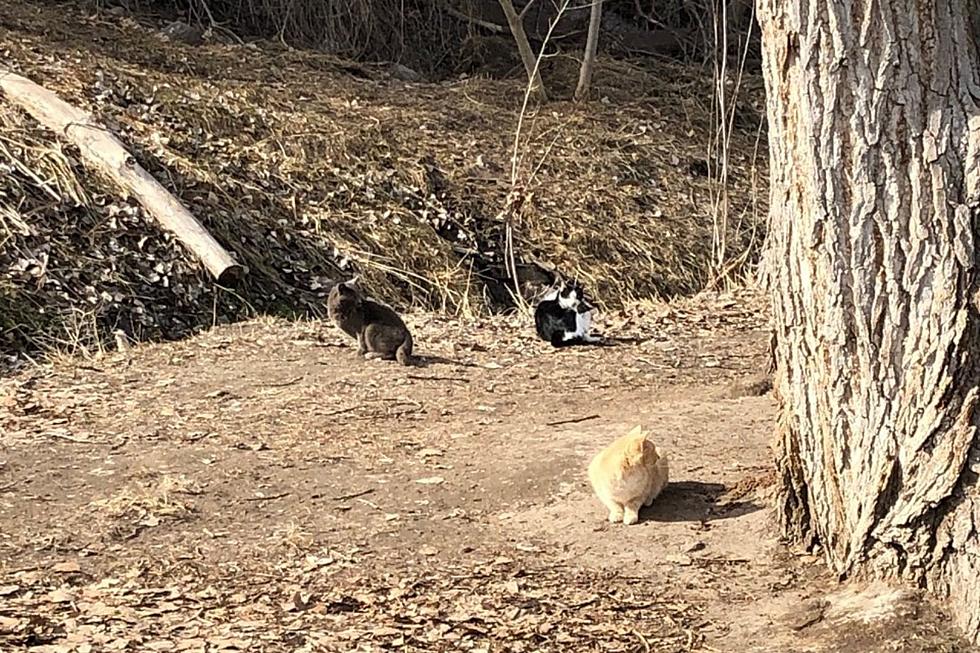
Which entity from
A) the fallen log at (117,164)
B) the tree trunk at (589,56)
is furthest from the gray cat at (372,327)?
the tree trunk at (589,56)

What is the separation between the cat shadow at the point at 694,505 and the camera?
5.15 m

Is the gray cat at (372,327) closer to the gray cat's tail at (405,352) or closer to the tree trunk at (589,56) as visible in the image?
the gray cat's tail at (405,352)

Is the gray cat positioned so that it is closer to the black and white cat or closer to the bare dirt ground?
the bare dirt ground

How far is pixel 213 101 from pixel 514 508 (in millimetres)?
8272

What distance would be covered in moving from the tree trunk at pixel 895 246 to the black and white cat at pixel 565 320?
14.1ft

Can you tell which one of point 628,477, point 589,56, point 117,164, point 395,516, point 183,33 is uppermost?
point 183,33

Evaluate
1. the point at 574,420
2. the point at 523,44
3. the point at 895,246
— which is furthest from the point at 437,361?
the point at 523,44

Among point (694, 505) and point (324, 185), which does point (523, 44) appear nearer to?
point (324, 185)

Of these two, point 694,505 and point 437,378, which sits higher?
point 437,378

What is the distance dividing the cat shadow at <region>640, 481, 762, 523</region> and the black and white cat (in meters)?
3.14

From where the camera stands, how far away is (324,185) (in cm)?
1180

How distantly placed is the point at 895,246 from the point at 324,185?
828 cm

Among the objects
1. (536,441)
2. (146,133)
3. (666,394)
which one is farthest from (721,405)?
(146,133)

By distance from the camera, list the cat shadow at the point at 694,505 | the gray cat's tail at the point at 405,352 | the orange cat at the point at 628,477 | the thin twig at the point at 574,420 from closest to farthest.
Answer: the orange cat at the point at 628,477
the cat shadow at the point at 694,505
the thin twig at the point at 574,420
the gray cat's tail at the point at 405,352
